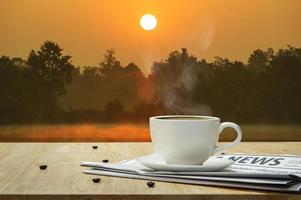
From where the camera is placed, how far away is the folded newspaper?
2.12 ft

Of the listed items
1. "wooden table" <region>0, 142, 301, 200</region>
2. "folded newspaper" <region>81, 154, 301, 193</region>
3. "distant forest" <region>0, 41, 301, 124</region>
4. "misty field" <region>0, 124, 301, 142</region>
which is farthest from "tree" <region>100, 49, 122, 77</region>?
"folded newspaper" <region>81, 154, 301, 193</region>

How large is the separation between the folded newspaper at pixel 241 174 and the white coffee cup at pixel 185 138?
0.04 metres

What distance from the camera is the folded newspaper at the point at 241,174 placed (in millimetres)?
647

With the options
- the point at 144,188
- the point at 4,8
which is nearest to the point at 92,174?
the point at 144,188

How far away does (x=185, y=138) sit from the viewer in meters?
0.75

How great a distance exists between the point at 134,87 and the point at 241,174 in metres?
1.72

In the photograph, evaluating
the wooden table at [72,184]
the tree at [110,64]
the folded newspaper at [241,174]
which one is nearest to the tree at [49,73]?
the tree at [110,64]

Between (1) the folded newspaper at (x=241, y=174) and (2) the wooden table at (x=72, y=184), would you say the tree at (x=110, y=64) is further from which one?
(1) the folded newspaper at (x=241, y=174)

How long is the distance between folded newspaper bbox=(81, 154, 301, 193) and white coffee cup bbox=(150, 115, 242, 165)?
4 centimetres

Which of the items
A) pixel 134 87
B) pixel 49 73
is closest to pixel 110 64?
pixel 134 87

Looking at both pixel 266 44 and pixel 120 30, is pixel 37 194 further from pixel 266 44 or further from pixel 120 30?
pixel 266 44

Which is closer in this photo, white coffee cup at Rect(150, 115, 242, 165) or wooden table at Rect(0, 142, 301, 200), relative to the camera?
wooden table at Rect(0, 142, 301, 200)

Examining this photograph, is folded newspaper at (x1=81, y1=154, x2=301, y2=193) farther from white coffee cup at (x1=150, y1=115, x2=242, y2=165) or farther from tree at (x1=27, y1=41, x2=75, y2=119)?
tree at (x1=27, y1=41, x2=75, y2=119)

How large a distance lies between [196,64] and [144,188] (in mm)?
1762
